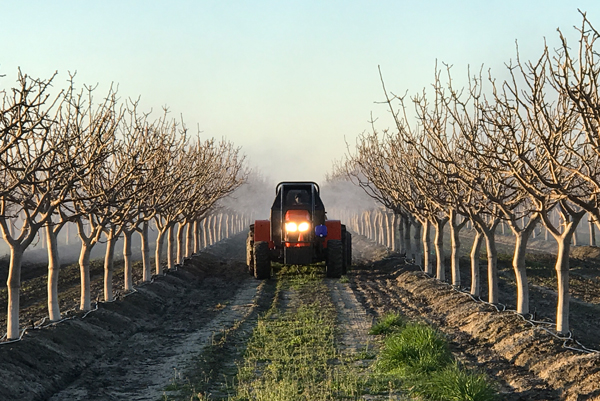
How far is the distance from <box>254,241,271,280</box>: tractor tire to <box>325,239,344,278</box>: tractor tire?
2051 mm

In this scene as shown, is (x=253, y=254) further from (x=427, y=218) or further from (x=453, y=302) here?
(x=453, y=302)

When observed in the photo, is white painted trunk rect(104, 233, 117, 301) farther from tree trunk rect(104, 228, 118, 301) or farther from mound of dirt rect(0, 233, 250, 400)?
mound of dirt rect(0, 233, 250, 400)

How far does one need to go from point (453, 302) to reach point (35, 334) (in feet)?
30.8

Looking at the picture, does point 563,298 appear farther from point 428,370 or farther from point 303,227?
point 303,227

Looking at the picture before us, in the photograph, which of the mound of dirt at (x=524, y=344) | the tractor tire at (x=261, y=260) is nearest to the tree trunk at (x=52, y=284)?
the mound of dirt at (x=524, y=344)

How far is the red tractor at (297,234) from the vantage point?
71.0 ft

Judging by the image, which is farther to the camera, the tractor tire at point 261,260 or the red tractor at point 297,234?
the tractor tire at point 261,260

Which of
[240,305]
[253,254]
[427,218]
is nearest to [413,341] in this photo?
[240,305]

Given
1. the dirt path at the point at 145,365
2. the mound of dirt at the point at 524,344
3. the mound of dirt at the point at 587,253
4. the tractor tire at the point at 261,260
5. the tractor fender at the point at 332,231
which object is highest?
the tractor fender at the point at 332,231

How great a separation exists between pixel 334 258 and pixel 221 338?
9864 millimetres

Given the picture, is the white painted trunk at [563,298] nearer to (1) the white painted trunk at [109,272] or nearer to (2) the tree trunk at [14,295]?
(2) the tree trunk at [14,295]

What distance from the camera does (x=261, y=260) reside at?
22859mm

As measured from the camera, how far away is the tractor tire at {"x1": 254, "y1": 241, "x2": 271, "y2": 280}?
22.6 meters

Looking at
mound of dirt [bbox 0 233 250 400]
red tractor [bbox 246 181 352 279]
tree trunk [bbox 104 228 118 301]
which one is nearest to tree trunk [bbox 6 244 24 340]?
mound of dirt [bbox 0 233 250 400]
